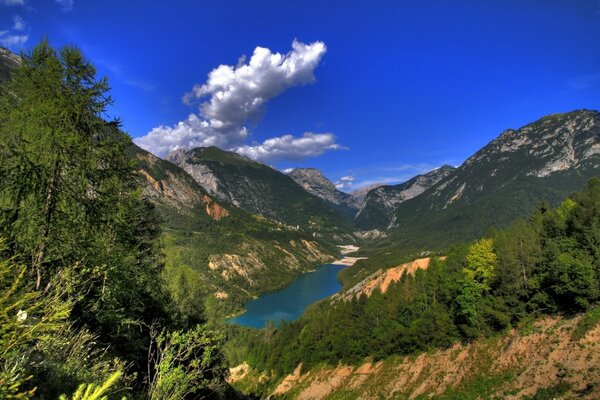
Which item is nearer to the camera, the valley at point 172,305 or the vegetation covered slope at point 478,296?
the valley at point 172,305

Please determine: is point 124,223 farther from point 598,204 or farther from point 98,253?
point 598,204

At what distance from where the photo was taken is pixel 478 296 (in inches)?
2136

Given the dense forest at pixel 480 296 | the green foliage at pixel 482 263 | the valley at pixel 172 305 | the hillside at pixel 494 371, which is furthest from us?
the green foliage at pixel 482 263

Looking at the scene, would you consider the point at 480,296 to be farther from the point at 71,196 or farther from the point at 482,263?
the point at 71,196

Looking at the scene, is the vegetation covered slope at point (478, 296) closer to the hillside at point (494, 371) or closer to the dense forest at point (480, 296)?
the dense forest at point (480, 296)

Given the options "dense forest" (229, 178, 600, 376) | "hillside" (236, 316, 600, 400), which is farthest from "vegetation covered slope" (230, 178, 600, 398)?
"hillside" (236, 316, 600, 400)

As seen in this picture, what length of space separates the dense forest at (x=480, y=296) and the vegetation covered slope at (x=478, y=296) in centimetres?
13

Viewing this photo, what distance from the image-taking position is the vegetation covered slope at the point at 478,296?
43156 millimetres

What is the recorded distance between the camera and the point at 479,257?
202ft

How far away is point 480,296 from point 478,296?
309 mm

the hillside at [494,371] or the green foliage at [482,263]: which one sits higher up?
the green foliage at [482,263]

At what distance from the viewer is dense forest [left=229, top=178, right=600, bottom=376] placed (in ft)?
141

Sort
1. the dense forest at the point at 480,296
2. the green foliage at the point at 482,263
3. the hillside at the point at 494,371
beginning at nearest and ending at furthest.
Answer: the hillside at the point at 494,371 → the dense forest at the point at 480,296 → the green foliage at the point at 482,263

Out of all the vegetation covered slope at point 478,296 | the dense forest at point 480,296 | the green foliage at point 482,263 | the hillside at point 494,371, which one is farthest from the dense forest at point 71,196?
the green foliage at point 482,263
